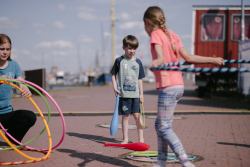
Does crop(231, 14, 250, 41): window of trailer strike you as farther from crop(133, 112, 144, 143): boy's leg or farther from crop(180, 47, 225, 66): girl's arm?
crop(180, 47, 225, 66): girl's arm

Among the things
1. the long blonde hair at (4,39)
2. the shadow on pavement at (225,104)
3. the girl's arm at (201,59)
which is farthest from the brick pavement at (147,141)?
the shadow on pavement at (225,104)

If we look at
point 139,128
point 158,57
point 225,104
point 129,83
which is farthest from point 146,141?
point 225,104

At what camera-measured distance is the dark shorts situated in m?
5.31

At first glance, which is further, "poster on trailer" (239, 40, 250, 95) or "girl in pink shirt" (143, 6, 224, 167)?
"poster on trailer" (239, 40, 250, 95)

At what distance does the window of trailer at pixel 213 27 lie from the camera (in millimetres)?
15891

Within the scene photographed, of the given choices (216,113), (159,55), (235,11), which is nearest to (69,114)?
(216,113)

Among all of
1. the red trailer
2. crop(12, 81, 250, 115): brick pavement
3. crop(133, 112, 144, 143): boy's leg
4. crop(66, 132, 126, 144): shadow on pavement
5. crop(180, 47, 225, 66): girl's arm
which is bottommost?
crop(12, 81, 250, 115): brick pavement

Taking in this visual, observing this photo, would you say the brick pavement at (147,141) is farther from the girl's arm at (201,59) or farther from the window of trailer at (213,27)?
the window of trailer at (213,27)

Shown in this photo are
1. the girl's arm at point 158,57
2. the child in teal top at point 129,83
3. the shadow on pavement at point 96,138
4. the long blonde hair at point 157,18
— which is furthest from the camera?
the shadow on pavement at point 96,138

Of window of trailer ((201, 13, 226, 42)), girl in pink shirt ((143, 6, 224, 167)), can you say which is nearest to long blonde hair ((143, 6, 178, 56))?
girl in pink shirt ((143, 6, 224, 167))

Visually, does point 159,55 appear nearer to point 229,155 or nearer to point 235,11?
point 229,155

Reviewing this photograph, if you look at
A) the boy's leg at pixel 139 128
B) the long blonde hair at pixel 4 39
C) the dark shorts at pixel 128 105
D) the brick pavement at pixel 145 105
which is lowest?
the brick pavement at pixel 145 105

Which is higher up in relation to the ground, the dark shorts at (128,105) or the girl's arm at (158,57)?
the girl's arm at (158,57)

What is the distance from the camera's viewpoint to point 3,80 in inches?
162
